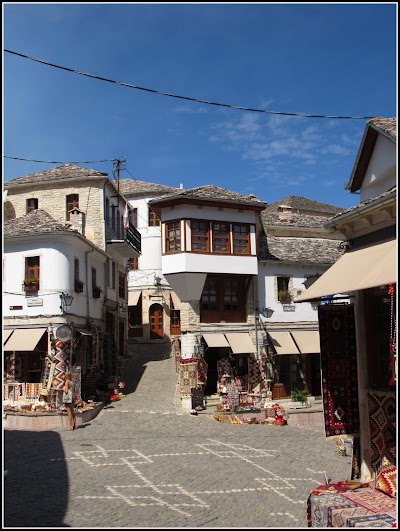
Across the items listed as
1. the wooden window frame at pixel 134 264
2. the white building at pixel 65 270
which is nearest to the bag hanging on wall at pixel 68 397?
the white building at pixel 65 270

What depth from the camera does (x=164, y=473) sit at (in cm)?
1278

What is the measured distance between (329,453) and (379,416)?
675cm

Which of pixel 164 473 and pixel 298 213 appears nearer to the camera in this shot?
pixel 164 473

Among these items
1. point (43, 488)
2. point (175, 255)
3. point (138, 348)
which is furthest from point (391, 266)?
point (138, 348)

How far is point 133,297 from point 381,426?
29592 millimetres

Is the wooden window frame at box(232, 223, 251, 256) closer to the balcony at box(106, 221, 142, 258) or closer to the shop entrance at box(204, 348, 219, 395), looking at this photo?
the shop entrance at box(204, 348, 219, 395)

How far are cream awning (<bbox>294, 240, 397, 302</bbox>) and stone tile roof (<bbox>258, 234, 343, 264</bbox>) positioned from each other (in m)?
16.3

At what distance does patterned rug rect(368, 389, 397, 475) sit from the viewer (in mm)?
9273

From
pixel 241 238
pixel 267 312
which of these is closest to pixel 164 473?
pixel 267 312

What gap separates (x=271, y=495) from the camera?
36.9 ft

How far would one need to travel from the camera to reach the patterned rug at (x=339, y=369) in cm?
1037

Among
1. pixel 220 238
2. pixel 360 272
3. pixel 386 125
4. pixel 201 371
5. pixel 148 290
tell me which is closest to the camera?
pixel 360 272

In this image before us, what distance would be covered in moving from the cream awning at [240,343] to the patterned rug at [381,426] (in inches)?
565

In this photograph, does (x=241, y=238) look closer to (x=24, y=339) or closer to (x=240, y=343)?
(x=240, y=343)
